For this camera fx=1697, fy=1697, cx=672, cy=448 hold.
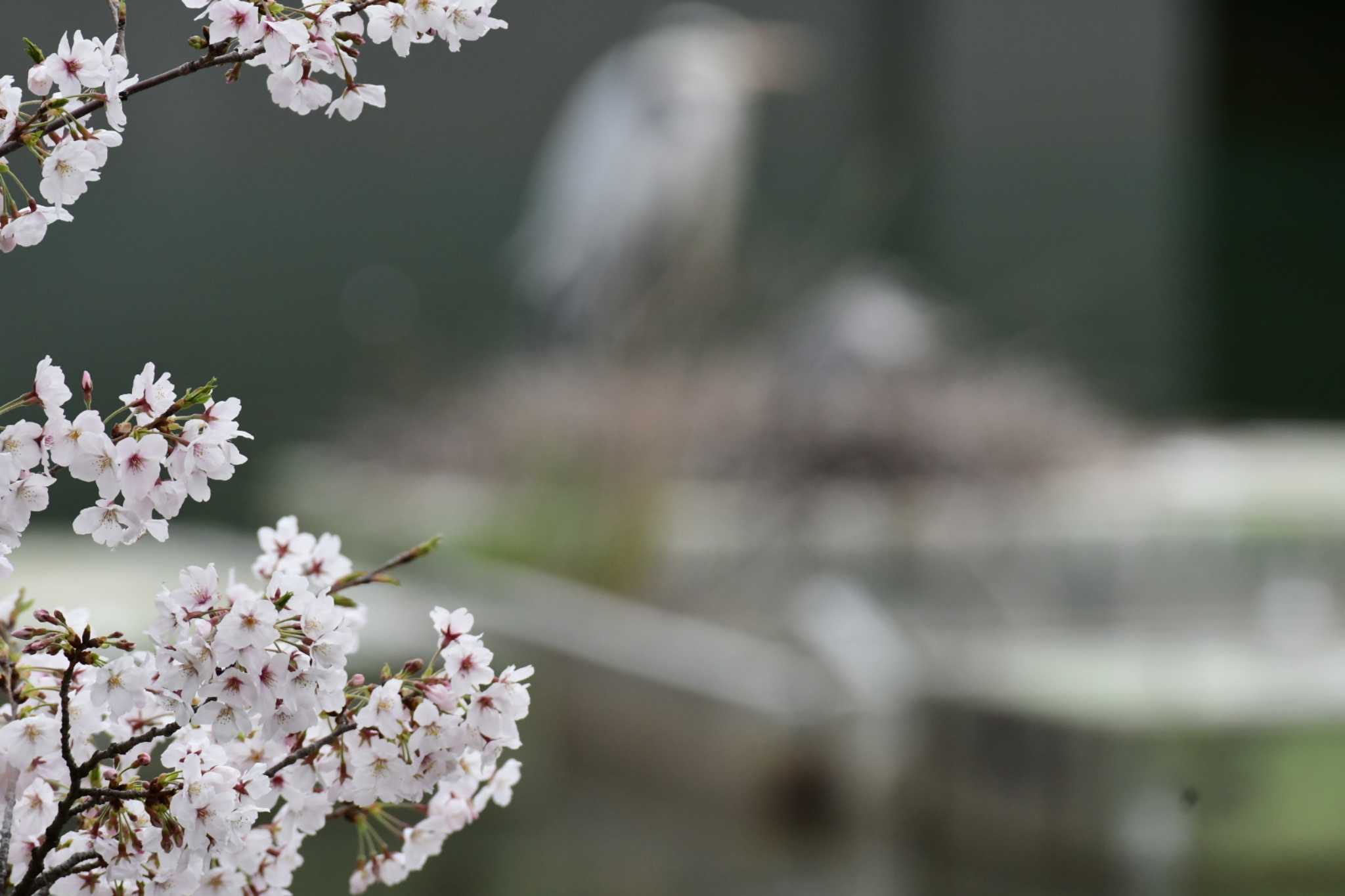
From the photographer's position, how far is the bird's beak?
470cm

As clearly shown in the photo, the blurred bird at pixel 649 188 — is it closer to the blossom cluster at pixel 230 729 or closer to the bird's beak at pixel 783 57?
the bird's beak at pixel 783 57

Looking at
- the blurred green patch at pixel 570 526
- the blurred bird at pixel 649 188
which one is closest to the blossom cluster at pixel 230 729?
the blurred green patch at pixel 570 526

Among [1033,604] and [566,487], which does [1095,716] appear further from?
[566,487]

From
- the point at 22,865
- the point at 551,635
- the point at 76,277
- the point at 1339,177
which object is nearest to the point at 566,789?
the point at 551,635

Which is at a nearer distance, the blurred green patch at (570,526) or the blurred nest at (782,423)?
the blurred green patch at (570,526)

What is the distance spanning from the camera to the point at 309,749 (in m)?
0.59

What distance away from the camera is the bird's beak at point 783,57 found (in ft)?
15.4

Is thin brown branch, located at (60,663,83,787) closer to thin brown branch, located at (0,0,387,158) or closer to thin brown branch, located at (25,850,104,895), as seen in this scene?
thin brown branch, located at (25,850,104,895)

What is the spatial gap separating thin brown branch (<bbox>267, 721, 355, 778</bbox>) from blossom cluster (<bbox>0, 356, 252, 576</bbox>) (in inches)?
3.7

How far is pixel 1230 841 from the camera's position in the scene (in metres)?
1.91

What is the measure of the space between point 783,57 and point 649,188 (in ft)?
3.24

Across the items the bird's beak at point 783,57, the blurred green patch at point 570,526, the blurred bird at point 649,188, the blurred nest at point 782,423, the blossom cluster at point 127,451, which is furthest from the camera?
the bird's beak at point 783,57

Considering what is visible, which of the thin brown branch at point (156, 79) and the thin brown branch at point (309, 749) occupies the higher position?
the thin brown branch at point (156, 79)

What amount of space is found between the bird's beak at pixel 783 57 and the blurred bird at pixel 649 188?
48mm
